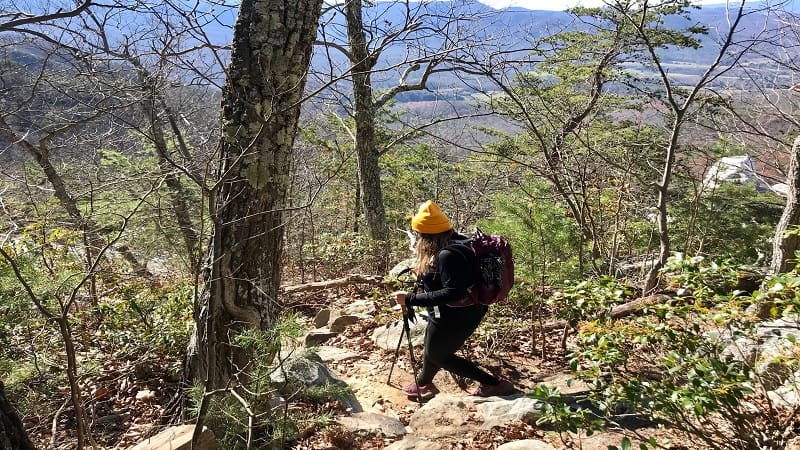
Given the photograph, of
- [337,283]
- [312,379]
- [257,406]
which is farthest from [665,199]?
[337,283]

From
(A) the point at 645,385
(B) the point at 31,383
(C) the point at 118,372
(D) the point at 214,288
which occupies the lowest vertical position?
(C) the point at 118,372

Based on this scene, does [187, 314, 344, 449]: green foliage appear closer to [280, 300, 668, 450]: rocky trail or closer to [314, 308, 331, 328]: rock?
[280, 300, 668, 450]: rocky trail

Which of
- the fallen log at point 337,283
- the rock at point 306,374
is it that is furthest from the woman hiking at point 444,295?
the fallen log at point 337,283

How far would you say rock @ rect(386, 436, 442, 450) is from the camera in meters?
3.24

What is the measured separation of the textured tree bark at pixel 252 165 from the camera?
10.0ft

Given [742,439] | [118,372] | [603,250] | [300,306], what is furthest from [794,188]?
[118,372]

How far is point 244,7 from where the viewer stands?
306 centimetres

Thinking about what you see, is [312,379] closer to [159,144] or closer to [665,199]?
[159,144]

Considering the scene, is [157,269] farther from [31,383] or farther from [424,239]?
[424,239]

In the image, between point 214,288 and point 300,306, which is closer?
point 214,288

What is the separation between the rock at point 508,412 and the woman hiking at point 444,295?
430 millimetres

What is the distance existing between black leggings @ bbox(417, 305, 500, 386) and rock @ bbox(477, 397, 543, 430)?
0.39m

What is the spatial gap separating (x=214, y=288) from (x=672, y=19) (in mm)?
14897

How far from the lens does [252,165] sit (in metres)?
3.13
